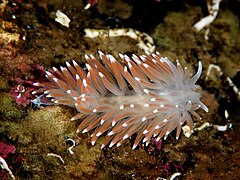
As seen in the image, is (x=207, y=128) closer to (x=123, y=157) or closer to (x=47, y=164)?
(x=123, y=157)

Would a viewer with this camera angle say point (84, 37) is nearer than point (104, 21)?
Yes

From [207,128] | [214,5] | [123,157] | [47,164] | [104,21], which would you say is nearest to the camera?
[47,164]

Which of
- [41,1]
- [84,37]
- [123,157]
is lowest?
[123,157]

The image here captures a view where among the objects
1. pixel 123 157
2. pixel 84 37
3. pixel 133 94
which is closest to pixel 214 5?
pixel 84 37

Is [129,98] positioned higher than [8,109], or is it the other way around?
[8,109]

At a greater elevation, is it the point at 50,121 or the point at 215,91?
the point at 50,121

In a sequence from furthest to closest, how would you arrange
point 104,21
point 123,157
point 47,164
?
1. point 104,21
2. point 123,157
3. point 47,164
